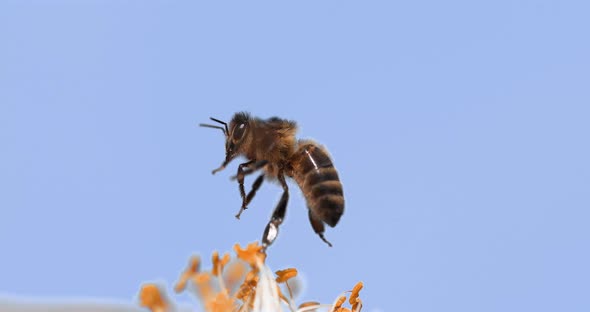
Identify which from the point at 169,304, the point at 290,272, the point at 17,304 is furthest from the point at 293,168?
the point at 17,304

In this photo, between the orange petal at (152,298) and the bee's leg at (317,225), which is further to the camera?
the bee's leg at (317,225)

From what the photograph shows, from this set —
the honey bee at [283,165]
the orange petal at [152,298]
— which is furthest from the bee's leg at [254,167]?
the orange petal at [152,298]

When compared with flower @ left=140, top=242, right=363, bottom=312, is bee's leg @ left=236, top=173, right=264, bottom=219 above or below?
above

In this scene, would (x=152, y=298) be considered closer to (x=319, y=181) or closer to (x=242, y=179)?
(x=242, y=179)

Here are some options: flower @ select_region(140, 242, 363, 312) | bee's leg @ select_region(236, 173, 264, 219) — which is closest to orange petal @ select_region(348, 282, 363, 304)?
flower @ select_region(140, 242, 363, 312)

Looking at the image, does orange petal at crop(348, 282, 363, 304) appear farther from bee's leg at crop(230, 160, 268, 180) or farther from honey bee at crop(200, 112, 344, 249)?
bee's leg at crop(230, 160, 268, 180)

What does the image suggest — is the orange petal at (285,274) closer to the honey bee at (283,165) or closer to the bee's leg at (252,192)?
the honey bee at (283,165)

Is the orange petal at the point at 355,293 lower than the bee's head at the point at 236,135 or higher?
lower

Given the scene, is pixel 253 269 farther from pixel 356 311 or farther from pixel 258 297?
pixel 356 311
